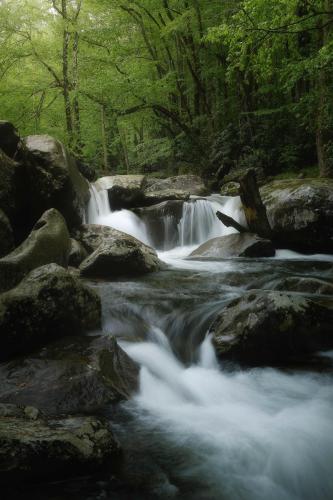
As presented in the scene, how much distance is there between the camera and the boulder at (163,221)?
12477 mm

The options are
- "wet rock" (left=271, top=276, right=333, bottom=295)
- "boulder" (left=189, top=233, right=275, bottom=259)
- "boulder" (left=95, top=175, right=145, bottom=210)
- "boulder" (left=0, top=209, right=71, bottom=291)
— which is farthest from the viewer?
"boulder" (left=95, top=175, right=145, bottom=210)

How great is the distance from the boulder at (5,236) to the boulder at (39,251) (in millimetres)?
804

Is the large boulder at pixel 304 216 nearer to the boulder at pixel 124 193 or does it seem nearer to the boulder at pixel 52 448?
the boulder at pixel 124 193

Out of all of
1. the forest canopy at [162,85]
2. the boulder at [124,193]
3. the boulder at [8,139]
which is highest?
the forest canopy at [162,85]

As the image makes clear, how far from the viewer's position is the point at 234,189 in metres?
15.4

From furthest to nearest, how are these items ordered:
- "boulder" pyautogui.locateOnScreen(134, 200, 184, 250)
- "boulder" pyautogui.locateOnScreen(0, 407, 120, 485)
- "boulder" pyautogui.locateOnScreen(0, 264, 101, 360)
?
1. "boulder" pyautogui.locateOnScreen(134, 200, 184, 250)
2. "boulder" pyautogui.locateOnScreen(0, 264, 101, 360)
3. "boulder" pyautogui.locateOnScreen(0, 407, 120, 485)

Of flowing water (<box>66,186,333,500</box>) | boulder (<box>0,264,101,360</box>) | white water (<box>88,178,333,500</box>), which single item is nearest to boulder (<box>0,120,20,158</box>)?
flowing water (<box>66,186,333,500</box>)

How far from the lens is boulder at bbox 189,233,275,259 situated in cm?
995

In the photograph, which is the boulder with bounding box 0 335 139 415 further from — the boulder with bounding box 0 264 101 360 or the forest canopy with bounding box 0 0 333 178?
the forest canopy with bounding box 0 0 333 178

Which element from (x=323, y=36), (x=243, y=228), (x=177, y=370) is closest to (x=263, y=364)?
(x=177, y=370)

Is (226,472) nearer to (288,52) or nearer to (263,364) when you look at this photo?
(263,364)

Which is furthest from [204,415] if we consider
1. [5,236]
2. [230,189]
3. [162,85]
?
[162,85]

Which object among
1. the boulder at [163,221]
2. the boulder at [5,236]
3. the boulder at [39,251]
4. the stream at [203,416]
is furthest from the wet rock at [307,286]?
the boulder at [163,221]

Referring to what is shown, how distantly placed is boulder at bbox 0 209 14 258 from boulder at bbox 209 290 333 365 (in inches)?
204
